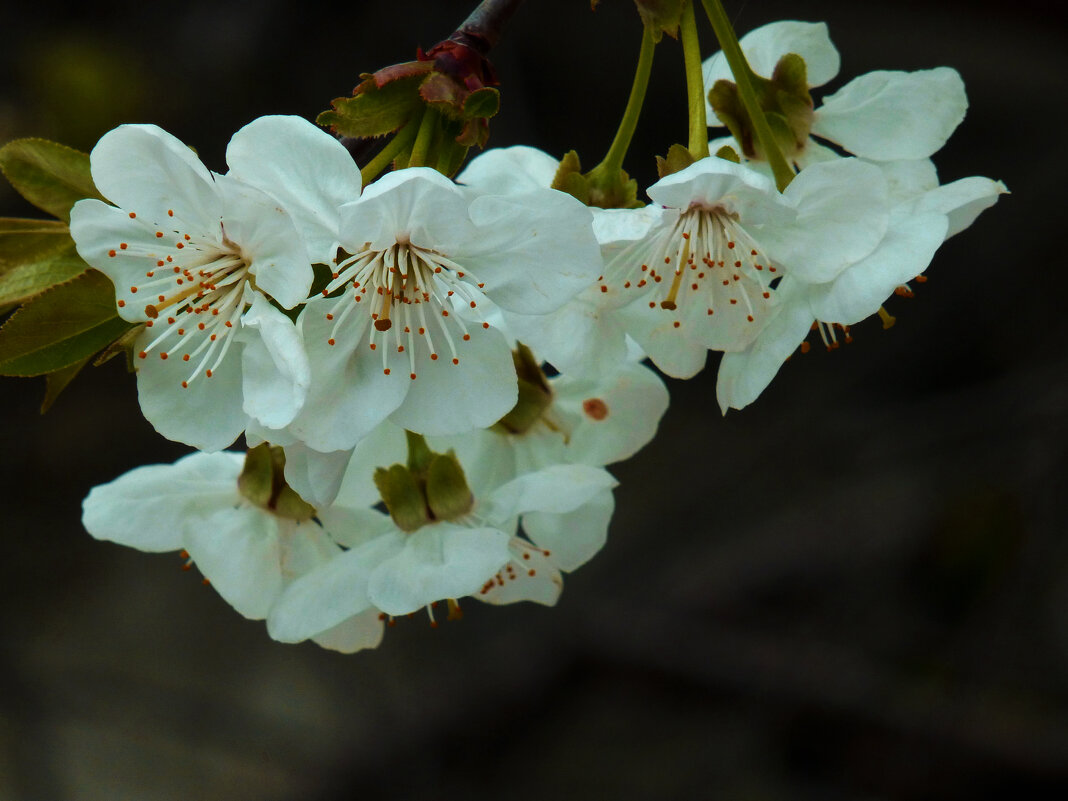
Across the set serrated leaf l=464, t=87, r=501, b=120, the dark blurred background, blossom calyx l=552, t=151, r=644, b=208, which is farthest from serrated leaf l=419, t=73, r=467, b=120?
the dark blurred background

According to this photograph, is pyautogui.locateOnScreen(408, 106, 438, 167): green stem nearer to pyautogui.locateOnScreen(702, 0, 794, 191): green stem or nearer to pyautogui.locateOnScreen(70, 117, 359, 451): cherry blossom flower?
pyautogui.locateOnScreen(70, 117, 359, 451): cherry blossom flower

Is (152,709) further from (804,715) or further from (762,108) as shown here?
(762,108)

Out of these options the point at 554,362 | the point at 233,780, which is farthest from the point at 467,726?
the point at 554,362

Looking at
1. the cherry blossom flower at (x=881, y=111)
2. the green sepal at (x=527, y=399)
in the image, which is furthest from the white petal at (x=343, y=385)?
the cherry blossom flower at (x=881, y=111)

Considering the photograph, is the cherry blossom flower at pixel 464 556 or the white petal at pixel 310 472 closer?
the white petal at pixel 310 472

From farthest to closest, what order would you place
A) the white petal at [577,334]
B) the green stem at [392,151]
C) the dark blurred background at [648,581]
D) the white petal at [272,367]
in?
the dark blurred background at [648,581], the white petal at [577,334], the green stem at [392,151], the white petal at [272,367]

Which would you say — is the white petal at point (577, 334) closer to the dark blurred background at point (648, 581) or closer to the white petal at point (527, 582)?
the white petal at point (527, 582)

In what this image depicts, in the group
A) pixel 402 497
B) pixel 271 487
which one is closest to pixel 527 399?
pixel 402 497
